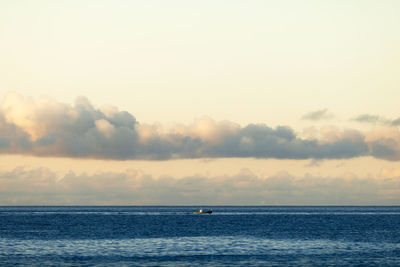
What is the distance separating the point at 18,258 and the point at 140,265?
18.6 m

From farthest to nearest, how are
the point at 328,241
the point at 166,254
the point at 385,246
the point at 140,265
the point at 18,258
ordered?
the point at 328,241 → the point at 385,246 → the point at 166,254 → the point at 18,258 → the point at 140,265

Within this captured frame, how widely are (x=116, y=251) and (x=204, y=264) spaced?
20928mm

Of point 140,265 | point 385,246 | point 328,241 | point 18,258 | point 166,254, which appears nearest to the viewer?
point 140,265

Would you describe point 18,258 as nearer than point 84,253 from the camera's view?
Yes

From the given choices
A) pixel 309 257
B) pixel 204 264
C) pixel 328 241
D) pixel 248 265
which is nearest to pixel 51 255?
pixel 204 264

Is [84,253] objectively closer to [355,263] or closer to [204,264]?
[204,264]

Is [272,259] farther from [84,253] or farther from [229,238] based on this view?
[229,238]

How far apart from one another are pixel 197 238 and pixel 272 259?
39.5 meters

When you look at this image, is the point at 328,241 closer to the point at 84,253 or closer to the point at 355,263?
the point at 355,263

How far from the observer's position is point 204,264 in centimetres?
7825

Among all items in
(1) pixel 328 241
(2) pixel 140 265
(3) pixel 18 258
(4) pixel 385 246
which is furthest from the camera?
(1) pixel 328 241

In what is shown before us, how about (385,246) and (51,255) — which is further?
(385,246)

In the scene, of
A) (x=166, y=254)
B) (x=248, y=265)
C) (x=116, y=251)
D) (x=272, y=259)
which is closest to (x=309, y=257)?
(x=272, y=259)

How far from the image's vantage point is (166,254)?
297 ft
